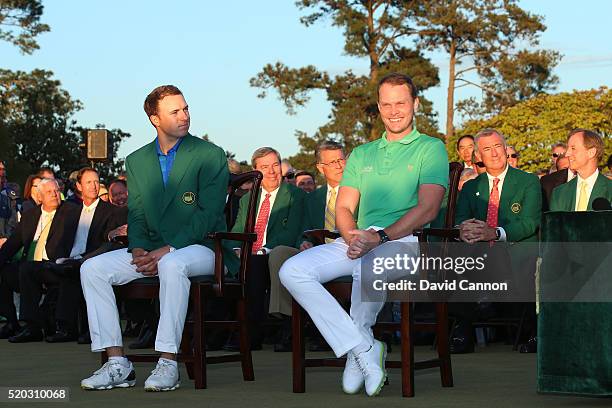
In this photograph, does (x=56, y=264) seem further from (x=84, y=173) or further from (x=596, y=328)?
(x=596, y=328)

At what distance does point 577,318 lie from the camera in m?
5.77

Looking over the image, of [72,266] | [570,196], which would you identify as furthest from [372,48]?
[570,196]

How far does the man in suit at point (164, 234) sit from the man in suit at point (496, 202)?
2.77m

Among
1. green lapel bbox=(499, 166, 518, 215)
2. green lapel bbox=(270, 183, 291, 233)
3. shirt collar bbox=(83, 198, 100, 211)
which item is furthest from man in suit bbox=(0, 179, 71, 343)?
green lapel bbox=(499, 166, 518, 215)

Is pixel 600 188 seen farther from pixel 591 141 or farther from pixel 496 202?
pixel 496 202

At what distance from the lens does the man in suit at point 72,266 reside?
11.2m

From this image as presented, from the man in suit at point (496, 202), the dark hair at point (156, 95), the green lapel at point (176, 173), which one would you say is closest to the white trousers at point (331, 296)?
the green lapel at point (176, 173)

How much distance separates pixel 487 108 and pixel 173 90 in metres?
41.8

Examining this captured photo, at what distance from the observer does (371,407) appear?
19.4 ft

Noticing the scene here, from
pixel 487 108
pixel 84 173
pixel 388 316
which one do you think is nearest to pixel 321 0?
pixel 487 108

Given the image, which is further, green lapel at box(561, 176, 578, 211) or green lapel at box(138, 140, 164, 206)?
green lapel at box(561, 176, 578, 211)

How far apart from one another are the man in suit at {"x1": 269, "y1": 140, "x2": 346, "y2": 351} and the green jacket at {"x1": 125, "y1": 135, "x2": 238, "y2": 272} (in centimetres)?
224

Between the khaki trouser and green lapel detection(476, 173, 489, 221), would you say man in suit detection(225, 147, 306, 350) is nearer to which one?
the khaki trouser

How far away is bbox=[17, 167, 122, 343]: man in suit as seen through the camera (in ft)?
36.7
